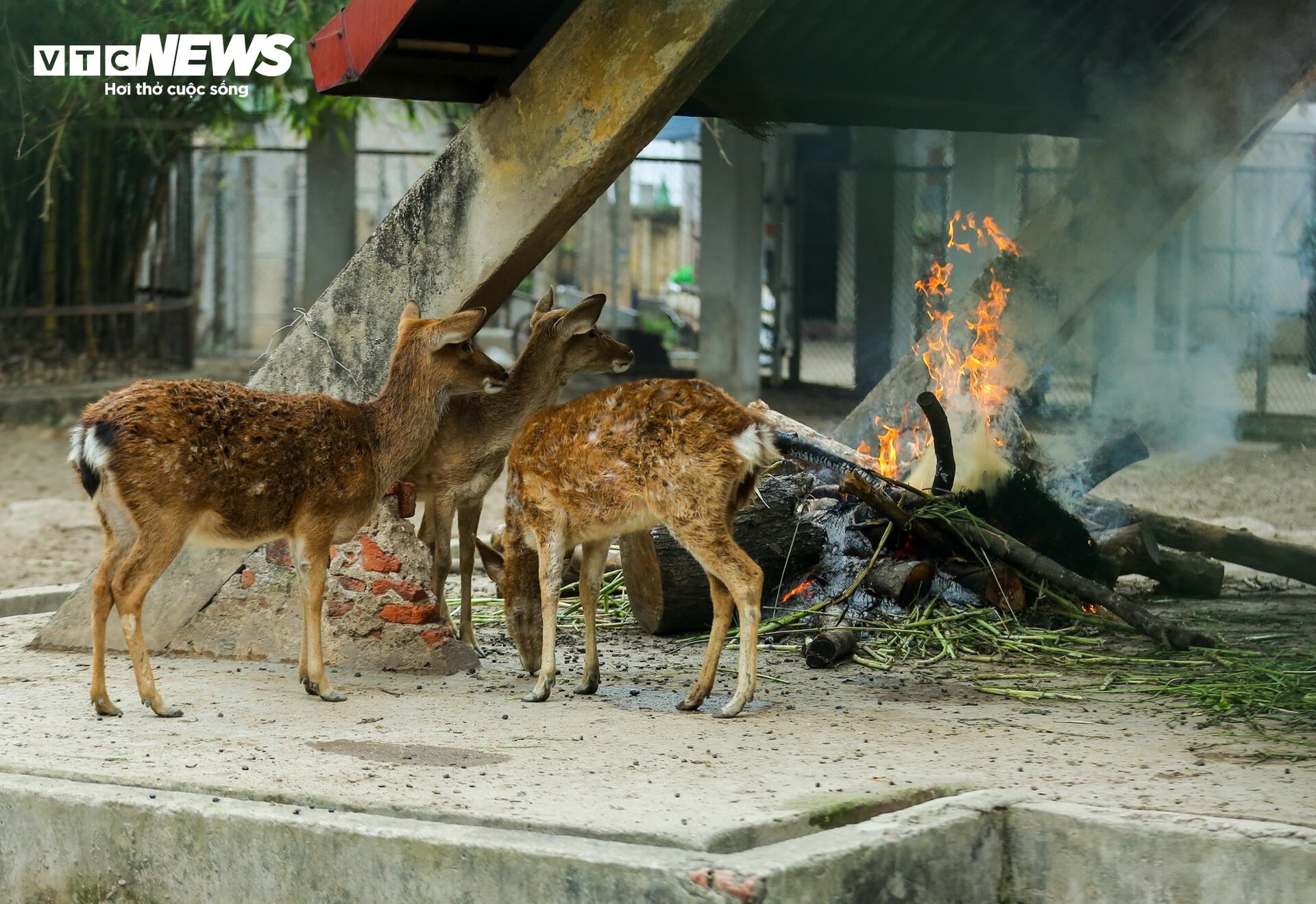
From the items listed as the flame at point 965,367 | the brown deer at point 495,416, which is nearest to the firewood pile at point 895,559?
the brown deer at point 495,416

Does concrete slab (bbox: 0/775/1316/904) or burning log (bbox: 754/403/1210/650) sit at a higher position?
burning log (bbox: 754/403/1210/650)

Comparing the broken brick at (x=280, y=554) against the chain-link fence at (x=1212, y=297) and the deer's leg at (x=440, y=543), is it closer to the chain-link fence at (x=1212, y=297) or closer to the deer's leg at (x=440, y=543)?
the deer's leg at (x=440, y=543)

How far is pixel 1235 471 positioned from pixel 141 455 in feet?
37.5

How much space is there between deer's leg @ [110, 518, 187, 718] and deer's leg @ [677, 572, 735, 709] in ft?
6.25

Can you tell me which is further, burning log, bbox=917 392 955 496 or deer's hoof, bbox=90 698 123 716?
burning log, bbox=917 392 955 496

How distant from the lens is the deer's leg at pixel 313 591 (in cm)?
627

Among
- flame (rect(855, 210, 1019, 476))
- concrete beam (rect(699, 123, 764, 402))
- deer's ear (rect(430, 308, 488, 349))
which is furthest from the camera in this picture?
concrete beam (rect(699, 123, 764, 402))

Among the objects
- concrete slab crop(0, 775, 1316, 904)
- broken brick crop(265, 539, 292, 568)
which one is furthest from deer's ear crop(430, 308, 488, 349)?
concrete slab crop(0, 775, 1316, 904)

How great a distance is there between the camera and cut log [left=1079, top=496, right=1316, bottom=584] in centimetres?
859

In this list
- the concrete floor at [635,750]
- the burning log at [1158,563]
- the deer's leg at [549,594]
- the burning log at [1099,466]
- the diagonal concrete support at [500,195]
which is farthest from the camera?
the burning log at [1099,466]

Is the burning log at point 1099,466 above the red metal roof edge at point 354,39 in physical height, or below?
below

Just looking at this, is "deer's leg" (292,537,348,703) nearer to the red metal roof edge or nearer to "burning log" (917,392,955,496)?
the red metal roof edge

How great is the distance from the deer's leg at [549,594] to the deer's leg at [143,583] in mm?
1363

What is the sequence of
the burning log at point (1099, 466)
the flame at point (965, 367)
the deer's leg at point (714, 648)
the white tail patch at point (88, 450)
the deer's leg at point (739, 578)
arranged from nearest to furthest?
the white tail patch at point (88, 450) → the deer's leg at point (739, 578) → the deer's leg at point (714, 648) → the burning log at point (1099, 466) → the flame at point (965, 367)
